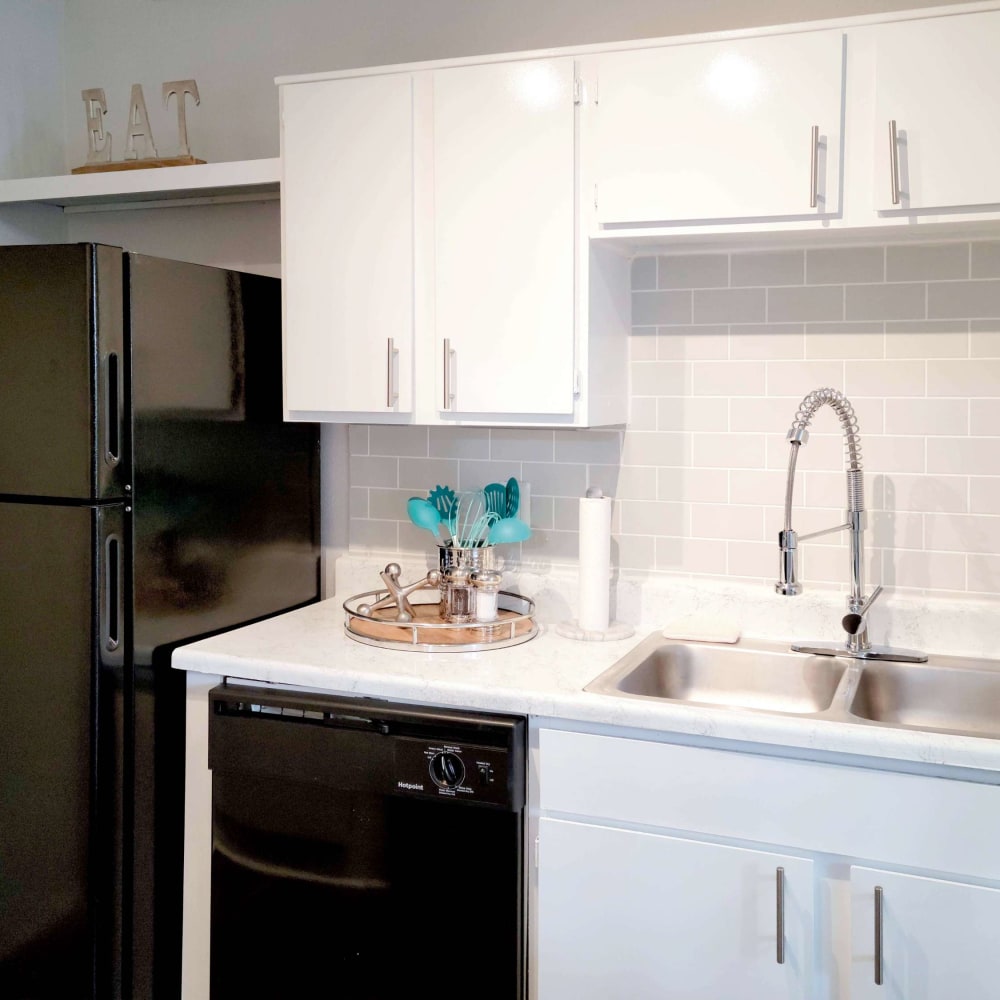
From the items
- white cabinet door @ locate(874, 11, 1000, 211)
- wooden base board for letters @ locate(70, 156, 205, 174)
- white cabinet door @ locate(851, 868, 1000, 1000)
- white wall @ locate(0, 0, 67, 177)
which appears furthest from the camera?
white wall @ locate(0, 0, 67, 177)

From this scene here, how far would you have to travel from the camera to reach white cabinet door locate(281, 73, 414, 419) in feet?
7.55

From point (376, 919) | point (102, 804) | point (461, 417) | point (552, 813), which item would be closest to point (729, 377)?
point (461, 417)

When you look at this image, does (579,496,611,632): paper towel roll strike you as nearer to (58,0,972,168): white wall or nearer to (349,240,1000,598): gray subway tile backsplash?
(349,240,1000,598): gray subway tile backsplash

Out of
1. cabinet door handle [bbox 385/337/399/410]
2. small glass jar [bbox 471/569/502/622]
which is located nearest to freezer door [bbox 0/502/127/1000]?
cabinet door handle [bbox 385/337/399/410]

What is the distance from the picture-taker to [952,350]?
7.32 feet

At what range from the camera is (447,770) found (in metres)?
1.98

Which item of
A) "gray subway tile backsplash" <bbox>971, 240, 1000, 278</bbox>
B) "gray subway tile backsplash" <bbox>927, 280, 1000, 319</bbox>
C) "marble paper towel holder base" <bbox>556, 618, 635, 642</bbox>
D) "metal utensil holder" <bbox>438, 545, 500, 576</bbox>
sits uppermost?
"gray subway tile backsplash" <bbox>971, 240, 1000, 278</bbox>

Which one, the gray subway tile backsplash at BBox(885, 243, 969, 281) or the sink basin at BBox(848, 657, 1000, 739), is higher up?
the gray subway tile backsplash at BBox(885, 243, 969, 281)

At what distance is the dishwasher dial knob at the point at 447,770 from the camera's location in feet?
6.44

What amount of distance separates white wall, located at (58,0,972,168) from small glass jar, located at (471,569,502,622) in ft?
4.02

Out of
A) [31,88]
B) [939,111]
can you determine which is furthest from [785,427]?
[31,88]

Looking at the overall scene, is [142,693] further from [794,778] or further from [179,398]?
[794,778]

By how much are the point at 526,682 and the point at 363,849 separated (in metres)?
0.44

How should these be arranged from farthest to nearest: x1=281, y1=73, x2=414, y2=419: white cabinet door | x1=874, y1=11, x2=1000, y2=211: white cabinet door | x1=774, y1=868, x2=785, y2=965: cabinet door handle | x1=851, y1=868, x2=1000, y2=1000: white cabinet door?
x1=281, y1=73, x2=414, y2=419: white cabinet door → x1=874, y1=11, x2=1000, y2=211: white cabinet door → x1=774, y1=868, x2=785, y2=965: cabinet door handle → x1=851, y1=868, x2=1000, y2=1000: white cabinet door
